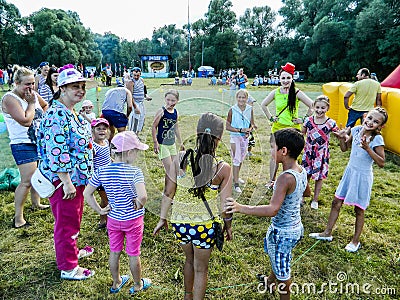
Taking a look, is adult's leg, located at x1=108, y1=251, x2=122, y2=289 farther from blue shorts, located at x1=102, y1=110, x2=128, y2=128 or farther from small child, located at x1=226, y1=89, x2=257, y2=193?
blue shorts, located at x1=102, y1=110, x2=128, y2=128

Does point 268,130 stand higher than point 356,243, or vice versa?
point 268,130

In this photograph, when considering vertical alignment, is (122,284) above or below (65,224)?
below

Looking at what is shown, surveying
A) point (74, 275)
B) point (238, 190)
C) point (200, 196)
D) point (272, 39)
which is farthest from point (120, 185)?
point (272, 39)

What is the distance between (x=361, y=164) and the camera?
3.16 meters

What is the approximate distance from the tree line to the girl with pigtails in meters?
28.0

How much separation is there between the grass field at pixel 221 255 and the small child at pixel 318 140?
62 centimetres

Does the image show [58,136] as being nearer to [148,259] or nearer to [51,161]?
[51,161]

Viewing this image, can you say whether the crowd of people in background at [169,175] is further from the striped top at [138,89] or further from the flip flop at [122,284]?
the striped top at [138,89]

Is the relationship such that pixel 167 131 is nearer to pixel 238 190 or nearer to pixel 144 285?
pixel 238 190

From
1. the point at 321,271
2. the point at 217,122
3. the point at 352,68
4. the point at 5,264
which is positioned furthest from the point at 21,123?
the point at 352,68

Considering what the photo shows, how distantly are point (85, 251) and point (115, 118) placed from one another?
7.73 ft

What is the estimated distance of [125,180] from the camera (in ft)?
7.63

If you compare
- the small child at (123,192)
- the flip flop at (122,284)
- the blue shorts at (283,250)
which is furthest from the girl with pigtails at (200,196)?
the flip flop at (122,284)

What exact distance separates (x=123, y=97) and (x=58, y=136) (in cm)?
200
